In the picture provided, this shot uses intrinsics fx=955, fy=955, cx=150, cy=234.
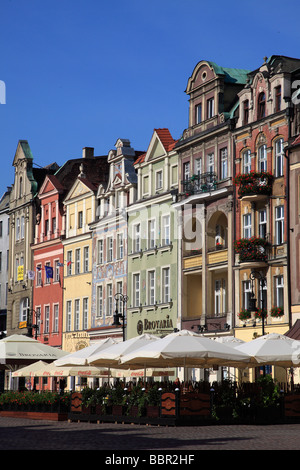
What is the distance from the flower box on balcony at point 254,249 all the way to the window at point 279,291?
1129 mm

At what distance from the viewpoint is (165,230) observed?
55.1m

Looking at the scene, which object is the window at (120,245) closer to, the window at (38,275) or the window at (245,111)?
the window at (38,275)

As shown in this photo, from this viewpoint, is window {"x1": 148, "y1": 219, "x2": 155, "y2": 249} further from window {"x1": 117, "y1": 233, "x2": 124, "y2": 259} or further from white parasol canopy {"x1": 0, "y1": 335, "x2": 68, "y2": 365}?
white parasol canopy {"x1": 0, "y1": 335, "x2": 68, "y2": 365}

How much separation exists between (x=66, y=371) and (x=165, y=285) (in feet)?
52.5

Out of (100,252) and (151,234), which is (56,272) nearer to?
(100,252)

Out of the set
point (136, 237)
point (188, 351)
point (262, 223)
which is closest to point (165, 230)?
point (136, 237)

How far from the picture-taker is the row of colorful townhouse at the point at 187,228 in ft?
147

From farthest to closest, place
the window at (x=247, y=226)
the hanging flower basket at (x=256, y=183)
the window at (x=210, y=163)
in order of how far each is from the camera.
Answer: the window at (x=210, y=163) < the window at (x=247, y=226) < the hanging flower basket at (x=256, y=183)

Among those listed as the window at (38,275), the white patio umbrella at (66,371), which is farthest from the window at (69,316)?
the white patio umbrella at (66,371)

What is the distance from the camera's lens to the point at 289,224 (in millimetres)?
43625

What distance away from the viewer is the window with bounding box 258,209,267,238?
45781mm

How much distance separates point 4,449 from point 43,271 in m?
52.3
